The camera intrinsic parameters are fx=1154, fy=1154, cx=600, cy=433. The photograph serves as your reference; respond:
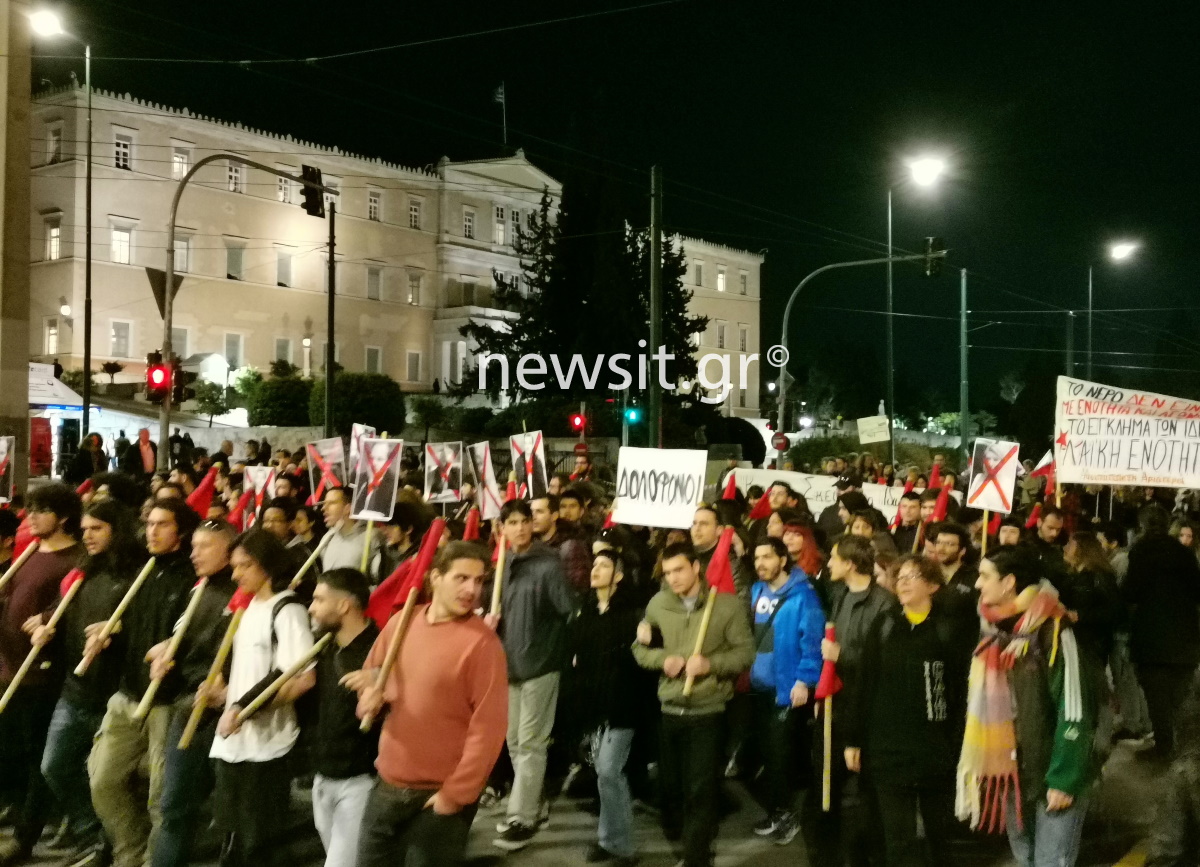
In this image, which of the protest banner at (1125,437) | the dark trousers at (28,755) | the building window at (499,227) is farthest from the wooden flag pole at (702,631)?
the building window at (499,227)

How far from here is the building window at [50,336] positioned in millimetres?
46406

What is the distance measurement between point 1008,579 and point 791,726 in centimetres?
205

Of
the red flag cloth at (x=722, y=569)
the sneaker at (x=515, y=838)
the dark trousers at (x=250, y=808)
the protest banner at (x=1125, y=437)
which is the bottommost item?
the sneaker at (x=515, y=838)

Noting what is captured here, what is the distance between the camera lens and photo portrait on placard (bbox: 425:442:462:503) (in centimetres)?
1292

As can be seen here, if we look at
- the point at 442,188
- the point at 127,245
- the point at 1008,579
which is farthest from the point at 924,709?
the point at 442,188

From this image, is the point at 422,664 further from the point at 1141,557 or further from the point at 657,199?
the point at 657,199

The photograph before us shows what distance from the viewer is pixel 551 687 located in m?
6.95

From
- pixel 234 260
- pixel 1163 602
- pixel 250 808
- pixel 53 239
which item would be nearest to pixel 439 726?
pixel 250 808

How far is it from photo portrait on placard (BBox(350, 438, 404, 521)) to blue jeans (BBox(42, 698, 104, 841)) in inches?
89.3

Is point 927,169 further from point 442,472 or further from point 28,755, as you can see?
point 28,755

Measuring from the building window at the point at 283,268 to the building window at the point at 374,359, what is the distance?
243 inches

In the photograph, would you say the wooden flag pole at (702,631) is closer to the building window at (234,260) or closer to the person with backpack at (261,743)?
the person with backpack at (261,743)

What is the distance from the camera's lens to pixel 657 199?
18625 millimetres

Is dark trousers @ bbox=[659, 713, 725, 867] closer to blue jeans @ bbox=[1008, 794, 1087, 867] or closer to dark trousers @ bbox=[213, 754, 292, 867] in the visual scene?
blue jeans @ bbox=[1008, 794, 1087, 867]
